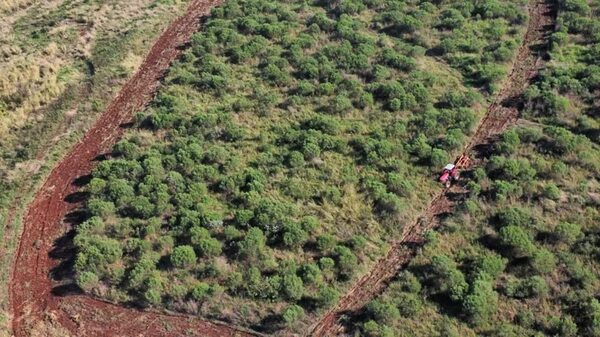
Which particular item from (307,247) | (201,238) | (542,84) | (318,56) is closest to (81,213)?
(201,238)

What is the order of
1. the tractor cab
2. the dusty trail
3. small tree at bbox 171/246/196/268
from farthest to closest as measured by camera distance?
1. the tractor cab
2. small tree at bbox 171/246/196/268
3. the dusty trail

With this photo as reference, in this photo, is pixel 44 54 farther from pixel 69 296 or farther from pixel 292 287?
pixel 292 287

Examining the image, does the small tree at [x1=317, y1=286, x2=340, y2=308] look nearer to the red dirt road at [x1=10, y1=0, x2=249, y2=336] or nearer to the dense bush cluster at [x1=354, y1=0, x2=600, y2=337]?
the dense bush cluster at [x1=354, y1=0, x2=600, y2=337]

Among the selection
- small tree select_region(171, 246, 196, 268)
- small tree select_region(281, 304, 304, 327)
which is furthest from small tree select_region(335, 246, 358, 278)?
small tree select_region(171, 246, 196, 268)

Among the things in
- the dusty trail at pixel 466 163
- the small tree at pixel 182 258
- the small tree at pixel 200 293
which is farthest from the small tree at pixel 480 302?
the small tree at pixel 182 258

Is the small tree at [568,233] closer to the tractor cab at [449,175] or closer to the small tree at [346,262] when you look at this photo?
the tractor cab at [449,175]

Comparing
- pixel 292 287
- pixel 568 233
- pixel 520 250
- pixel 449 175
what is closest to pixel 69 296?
pixel 292 287
